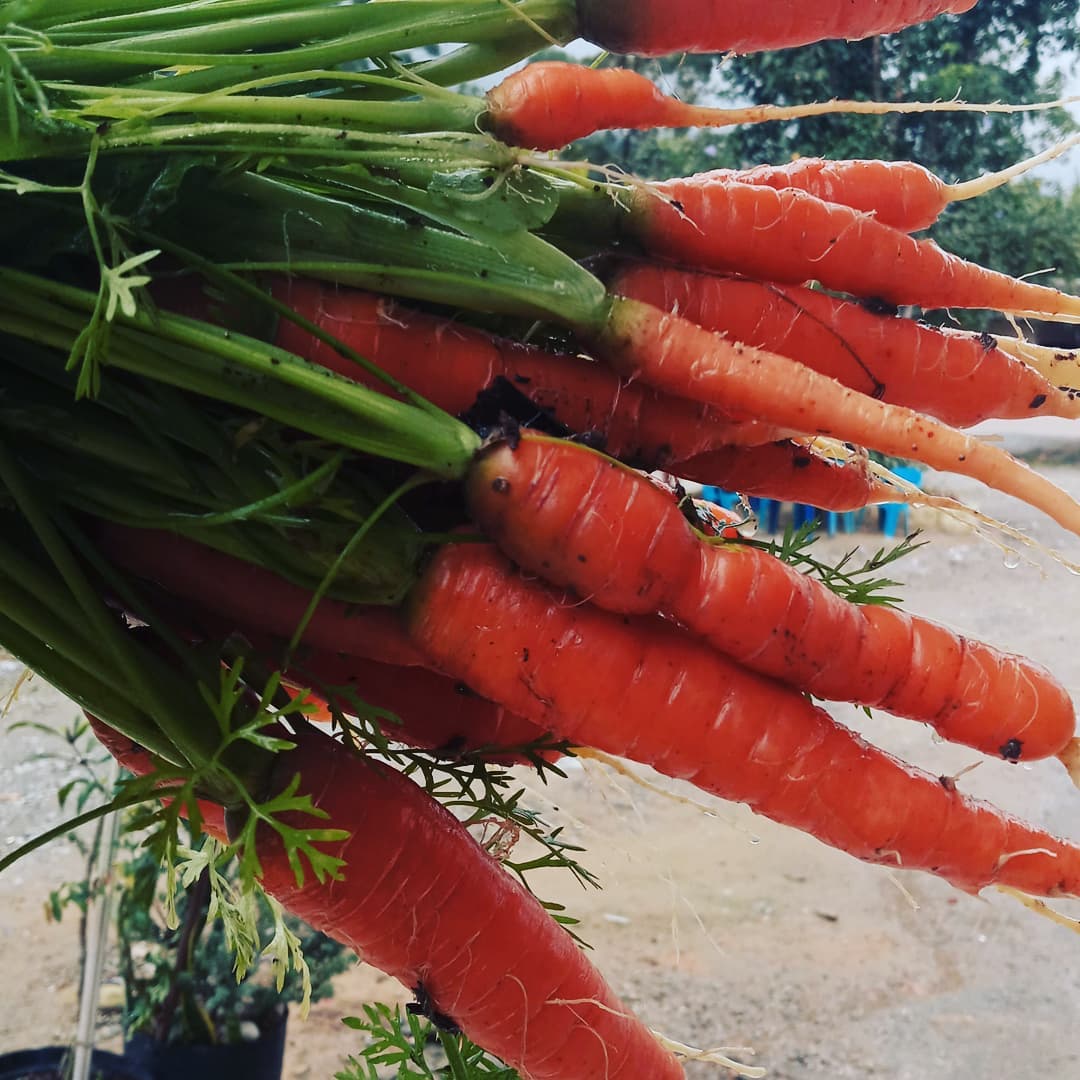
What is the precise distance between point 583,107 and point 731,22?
12 cm

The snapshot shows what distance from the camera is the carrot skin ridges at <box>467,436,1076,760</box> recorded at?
0.64 m

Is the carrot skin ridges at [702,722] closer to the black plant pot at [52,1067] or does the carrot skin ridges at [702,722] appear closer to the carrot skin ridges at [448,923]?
the carrot skin ridges at [448,923]

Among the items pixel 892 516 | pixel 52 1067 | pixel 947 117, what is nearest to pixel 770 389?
pixel 52 1067

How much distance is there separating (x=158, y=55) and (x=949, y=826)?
2.50ft

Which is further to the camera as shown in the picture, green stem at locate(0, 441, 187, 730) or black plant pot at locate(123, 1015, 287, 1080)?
black plant pot at locate(123, 1015, 287, 1080)

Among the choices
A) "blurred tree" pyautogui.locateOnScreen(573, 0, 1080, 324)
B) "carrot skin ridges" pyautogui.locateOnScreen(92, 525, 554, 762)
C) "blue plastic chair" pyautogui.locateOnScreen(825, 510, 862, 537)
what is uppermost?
"blurred tree" pyautogui.locateOnScreen(573, 0, 1080, 324)

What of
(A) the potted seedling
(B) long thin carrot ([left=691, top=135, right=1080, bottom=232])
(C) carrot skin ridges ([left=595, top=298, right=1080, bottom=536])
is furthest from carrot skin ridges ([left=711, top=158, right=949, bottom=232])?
(A) the potted seedling

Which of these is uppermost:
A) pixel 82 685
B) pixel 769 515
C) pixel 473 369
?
pixel 769 515

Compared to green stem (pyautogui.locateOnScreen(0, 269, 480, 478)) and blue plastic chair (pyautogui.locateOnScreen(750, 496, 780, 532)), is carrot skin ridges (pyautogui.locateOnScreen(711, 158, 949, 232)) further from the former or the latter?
blue plastic chair (pyautogui.locateOnScreen(750, 496, 780, 532))

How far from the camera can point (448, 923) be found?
794 millimetres

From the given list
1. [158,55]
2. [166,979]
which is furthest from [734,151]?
[158,55]

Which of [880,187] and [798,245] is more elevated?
[880,187]

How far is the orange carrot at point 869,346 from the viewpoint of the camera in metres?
0.73

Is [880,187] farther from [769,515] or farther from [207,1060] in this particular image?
[769,515]
